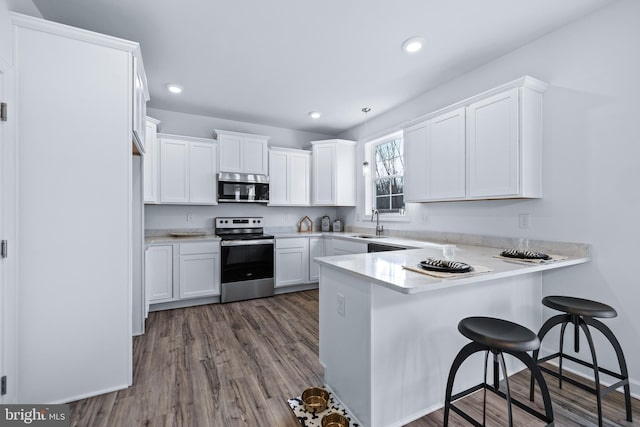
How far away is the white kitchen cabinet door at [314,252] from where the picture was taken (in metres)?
4.50

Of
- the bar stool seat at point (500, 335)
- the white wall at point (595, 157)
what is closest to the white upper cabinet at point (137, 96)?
the bar stool seat at point (500, 335)

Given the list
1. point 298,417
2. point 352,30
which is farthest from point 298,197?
point 298,417

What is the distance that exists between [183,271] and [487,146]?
12.0 feet

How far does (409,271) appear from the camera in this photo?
1.61m

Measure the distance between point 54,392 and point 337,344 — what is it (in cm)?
179

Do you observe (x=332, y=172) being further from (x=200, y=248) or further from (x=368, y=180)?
(x=200, y=248)

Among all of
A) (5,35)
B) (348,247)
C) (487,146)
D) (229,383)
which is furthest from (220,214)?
(487,146)

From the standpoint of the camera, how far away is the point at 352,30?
7.50 ft

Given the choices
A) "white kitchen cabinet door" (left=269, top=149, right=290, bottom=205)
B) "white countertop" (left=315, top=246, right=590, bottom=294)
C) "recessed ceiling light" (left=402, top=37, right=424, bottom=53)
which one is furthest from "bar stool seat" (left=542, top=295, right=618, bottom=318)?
"white kitchen cabinet door" (left=269, top=149, right=290, bottom=205)

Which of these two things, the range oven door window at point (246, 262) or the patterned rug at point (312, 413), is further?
the range oven door window at point (246, 262)

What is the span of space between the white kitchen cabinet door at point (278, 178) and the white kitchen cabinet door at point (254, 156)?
0.16 meters

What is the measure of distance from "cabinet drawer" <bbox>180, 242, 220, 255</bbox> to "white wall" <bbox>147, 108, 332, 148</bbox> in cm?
171

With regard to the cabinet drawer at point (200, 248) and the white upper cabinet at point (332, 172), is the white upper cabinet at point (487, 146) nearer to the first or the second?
the white upper cabinet at point (332, 172)

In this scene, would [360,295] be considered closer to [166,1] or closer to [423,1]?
[423,1]
